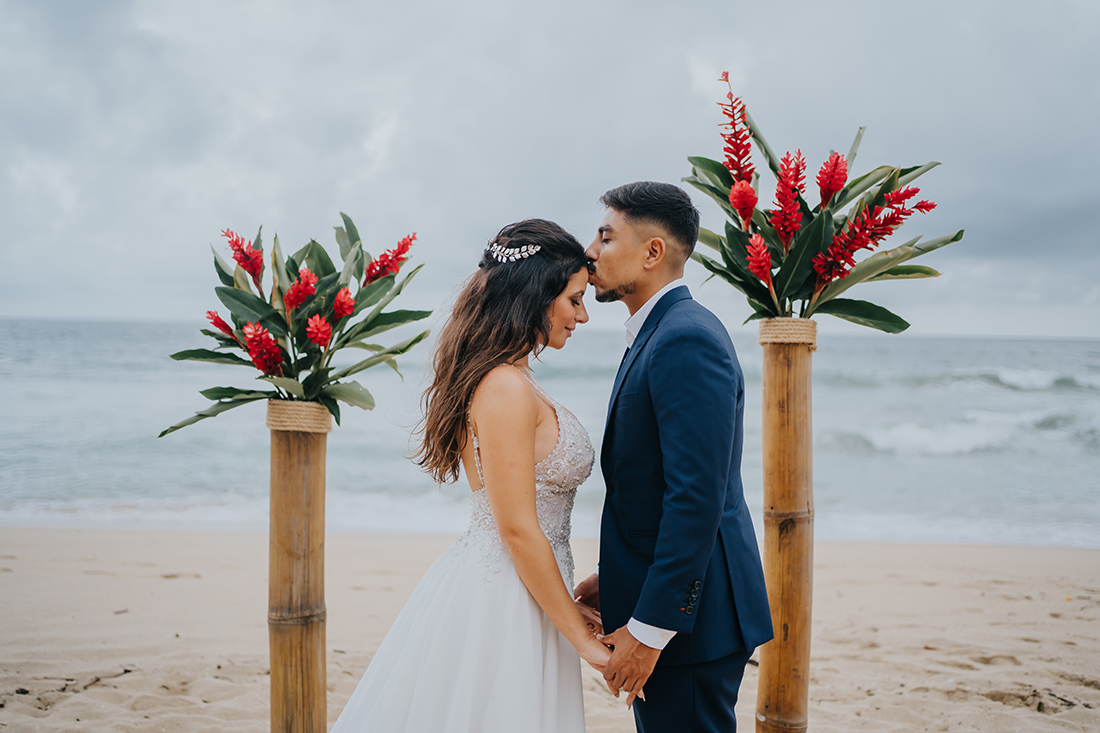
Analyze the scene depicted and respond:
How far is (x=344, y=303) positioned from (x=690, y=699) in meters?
1.54

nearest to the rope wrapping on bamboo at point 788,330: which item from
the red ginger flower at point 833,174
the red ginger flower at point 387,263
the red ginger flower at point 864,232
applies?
the red ginger flower at point 864,232

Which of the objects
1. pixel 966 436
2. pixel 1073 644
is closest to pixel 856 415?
pixel 966 436

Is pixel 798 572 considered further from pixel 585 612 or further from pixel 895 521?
pixel 895 521

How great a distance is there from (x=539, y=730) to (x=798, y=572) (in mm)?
1094

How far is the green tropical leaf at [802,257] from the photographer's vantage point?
86.7 inches

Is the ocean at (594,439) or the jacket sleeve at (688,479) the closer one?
the jacket sleeve at (688,479)

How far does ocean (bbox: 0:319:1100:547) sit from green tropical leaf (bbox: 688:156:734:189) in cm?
126

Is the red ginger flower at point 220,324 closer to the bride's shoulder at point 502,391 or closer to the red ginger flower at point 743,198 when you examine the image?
the bride's shoulder at point 502,391

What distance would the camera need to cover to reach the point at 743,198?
223 cm

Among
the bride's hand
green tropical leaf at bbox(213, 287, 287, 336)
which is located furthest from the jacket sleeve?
green tropical leaf at bbox(213, 287, 287, 336)

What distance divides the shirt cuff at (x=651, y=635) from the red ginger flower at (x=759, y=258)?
113cm

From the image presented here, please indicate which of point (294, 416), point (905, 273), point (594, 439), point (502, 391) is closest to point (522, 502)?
point (502, 391)

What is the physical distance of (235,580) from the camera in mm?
5883

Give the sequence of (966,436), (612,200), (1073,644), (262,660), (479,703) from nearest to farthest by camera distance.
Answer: (479,703)
(612,200)
(262,660)
(1073,644)
(966,436)
